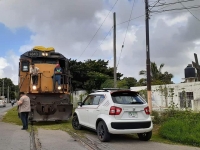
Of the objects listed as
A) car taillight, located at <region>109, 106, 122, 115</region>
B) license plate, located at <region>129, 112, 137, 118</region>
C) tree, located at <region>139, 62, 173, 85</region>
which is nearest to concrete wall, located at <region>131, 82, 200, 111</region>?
license plate, located at <region>129, 112, 137, 118</region>

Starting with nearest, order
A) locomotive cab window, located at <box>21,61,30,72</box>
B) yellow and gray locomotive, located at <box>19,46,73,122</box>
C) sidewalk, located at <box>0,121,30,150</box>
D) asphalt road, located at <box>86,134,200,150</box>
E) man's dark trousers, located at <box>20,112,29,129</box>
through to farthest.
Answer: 1. sidewalk, located at <box>0,121,30,150</box>
2. asphalt road, located at <box>86,134,200,150</box>
3. man's dark trousers, located at <box>20,112,29,129</box>
4. yellow and gray locomotive, located at <box>19,46,73,122</box>
5. locomotive cab window, located at <box>21,61,30,72</box>

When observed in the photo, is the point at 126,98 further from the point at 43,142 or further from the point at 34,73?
the point at 34,73

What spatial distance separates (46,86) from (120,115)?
6700 mm

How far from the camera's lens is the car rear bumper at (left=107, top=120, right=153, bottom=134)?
27.6 ft

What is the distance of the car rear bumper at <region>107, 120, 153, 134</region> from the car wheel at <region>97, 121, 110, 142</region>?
0.60 ft

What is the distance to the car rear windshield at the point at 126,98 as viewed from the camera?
29.1ft

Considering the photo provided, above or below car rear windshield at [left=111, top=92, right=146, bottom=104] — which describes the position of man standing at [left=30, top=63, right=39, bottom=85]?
above

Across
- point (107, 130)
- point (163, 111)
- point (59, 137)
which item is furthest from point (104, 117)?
point (163, 111)

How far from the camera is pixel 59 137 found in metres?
9.54

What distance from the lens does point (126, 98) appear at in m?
9.03

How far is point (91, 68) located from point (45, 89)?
73.7 ft

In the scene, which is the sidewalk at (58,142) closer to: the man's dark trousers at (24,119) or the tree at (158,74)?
the man's dark trousers at (24,119)

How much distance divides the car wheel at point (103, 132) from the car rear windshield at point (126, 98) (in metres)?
0.95

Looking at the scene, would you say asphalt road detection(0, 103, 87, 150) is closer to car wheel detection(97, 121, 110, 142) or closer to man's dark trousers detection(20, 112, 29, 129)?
car wheel detection(97, 121, 110, 142)
